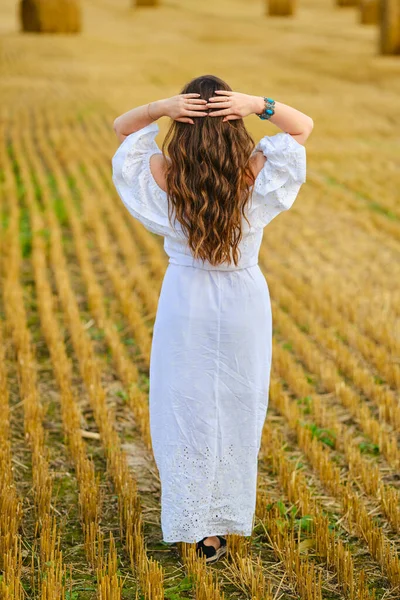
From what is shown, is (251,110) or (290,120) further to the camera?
(290,120)

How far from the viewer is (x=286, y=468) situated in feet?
14.6

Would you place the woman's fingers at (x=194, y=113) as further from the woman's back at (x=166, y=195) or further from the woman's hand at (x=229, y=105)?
the woman's back at (x=166, y=195)

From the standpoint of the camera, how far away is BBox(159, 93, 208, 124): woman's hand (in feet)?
10.9

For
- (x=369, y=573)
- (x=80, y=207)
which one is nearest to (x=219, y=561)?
(x=369, y=573)

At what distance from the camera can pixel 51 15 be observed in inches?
993

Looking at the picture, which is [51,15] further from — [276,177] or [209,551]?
[209,551]

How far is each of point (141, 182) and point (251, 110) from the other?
48 centimetres

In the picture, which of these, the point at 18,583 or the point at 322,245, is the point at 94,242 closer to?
the point at 322,245

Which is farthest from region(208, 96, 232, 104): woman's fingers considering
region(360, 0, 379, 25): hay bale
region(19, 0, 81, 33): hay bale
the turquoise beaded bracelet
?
region(360, 0, 379, 25): hay bale

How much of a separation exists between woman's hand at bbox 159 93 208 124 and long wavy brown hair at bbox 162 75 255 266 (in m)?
0.03

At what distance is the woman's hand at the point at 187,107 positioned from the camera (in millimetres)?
3317

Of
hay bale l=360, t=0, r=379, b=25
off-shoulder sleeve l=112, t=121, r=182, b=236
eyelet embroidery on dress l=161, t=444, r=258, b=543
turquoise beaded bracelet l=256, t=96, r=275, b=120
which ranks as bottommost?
hay bale l=360, t=0, r=379, b=25

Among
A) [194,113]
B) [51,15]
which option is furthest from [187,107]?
[51,15]

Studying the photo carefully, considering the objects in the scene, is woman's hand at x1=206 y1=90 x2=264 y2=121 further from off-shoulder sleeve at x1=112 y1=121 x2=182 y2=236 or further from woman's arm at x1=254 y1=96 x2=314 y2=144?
off-shoulder sleeve at x1=112 y1=121 x2=182 y2=236
